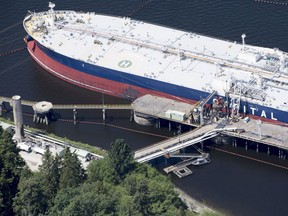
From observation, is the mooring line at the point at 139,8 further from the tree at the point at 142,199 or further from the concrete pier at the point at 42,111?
the tree at the point at 142,199

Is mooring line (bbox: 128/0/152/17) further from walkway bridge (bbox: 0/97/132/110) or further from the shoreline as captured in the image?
the shoreline

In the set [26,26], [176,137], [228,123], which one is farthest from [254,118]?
[26,26]

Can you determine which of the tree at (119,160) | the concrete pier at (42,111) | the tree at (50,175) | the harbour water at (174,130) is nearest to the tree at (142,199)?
the tree at (119,160)

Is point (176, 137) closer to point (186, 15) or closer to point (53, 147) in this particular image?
point (53, 147)

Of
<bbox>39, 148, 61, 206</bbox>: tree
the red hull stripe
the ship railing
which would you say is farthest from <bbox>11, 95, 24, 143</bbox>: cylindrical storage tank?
the ship railing

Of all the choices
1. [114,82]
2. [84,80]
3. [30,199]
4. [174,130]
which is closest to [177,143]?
[174,130]
